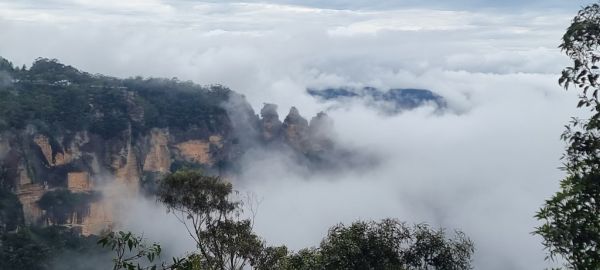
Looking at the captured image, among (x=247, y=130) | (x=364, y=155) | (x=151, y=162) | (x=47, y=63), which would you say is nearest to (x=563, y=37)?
(x=151, y=162)

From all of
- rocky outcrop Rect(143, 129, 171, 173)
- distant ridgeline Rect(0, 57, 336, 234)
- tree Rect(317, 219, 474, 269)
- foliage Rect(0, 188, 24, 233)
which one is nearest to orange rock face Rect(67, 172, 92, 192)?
distant ridgeline Rect(0, 57, 336, 234)

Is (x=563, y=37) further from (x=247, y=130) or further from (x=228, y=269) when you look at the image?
(x=247, y=130)

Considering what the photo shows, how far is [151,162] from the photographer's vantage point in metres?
89.2

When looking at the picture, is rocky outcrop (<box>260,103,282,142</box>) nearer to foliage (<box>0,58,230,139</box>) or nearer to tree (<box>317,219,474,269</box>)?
foliage (<box>0,58,230,139</box>)

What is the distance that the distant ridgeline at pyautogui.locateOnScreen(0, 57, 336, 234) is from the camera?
69750 mm

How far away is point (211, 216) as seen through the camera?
77.4ft

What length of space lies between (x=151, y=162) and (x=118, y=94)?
38.4 feet

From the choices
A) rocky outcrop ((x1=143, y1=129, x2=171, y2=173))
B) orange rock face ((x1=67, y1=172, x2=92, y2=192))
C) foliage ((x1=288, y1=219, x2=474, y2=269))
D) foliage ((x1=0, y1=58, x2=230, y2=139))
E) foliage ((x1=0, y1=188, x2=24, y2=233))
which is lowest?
foliage ((x1=288, y1=219, x2=474, y2=269))

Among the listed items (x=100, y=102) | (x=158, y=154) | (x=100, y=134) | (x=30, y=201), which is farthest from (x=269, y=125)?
(x=30, y=201)

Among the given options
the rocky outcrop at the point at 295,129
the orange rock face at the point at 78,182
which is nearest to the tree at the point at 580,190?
the orange rock face at the point at 78,182

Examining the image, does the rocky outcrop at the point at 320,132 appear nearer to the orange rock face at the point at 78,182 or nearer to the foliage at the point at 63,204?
the orange rock face at the point at 78,182

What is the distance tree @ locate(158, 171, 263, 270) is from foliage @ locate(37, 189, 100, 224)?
5424cm

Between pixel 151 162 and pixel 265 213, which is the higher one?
pixel 151 162

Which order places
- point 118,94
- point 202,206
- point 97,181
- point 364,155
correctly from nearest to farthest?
point 202,206 → point 97,181 → point 118,94 → point 364,155
